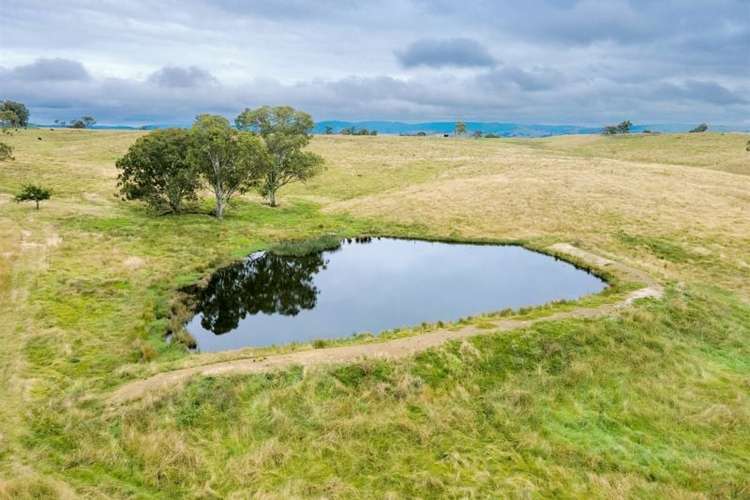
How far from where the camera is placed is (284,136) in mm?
55062

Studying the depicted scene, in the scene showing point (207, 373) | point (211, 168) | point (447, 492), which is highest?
point (211, 168)

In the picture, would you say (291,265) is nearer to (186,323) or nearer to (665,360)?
(186,323)

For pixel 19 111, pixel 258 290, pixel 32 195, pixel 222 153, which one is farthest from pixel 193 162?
pixel 19 111

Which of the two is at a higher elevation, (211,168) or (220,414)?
(211,168)

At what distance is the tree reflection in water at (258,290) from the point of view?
1131 inches

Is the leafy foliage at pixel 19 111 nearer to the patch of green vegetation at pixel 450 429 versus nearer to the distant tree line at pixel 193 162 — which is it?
the distant tree line at pixel 193 162

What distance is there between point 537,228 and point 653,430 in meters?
33.6

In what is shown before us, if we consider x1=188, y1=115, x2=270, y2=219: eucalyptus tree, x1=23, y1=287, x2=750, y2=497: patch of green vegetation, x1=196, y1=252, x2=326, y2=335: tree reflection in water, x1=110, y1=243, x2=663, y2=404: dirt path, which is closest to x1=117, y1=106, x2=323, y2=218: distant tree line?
x1=188, y1=115, x2=270, y2=219: eucalyptus tree

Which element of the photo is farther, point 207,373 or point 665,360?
point 665,360

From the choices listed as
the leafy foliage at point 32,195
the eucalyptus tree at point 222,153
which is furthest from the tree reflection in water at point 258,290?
the leafy foliage at point 32,195

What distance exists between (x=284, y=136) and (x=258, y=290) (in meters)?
27.1

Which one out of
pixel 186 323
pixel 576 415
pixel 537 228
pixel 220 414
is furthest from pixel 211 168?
pixel 576 415

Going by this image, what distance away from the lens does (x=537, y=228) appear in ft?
159

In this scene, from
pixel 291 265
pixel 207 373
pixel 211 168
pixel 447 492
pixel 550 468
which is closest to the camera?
pixel 447 492
